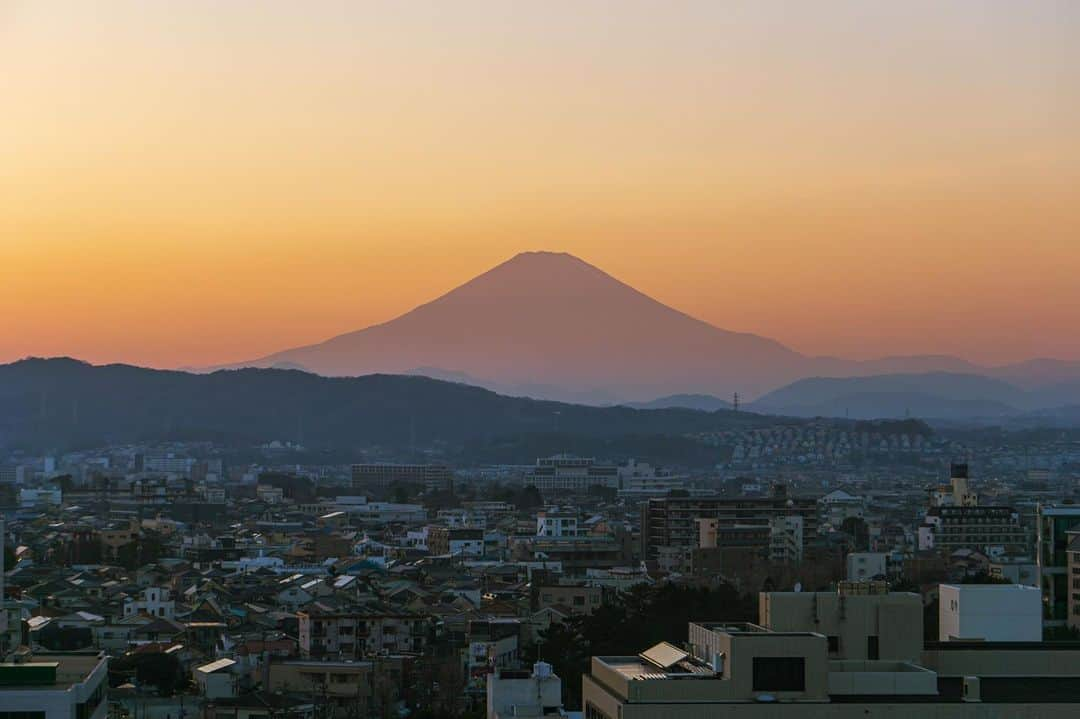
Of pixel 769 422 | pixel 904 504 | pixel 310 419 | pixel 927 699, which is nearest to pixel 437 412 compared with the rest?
pixel 310 419

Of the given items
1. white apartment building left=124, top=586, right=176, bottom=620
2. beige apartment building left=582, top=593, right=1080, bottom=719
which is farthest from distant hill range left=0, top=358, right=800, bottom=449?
beige apartment building left=582, top=593, right=1080, bottom=719

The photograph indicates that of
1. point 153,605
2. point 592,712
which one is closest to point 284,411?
point 153,605

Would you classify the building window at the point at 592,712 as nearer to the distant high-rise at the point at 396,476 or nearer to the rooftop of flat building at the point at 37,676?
the rooftop of flat building at the point at 37,676

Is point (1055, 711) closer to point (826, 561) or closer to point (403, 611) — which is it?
point (403, 611)

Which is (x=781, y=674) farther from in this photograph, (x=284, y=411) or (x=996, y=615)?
(x=284, y=411)

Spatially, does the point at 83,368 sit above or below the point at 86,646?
above

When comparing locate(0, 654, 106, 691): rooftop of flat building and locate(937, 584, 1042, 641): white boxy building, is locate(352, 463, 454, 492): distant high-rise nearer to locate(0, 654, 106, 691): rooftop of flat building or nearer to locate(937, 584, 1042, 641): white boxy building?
locate(937, 584, 1042, 641): white boxy building
